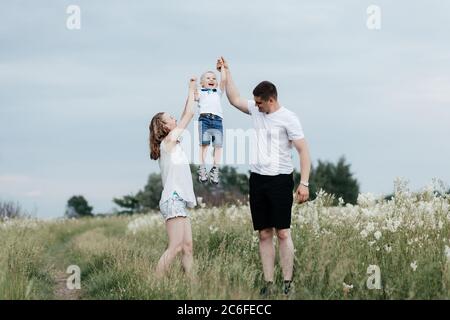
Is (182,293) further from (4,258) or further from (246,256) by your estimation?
(4,258)

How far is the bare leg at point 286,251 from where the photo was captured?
25.4 feet

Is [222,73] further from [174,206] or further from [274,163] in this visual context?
[174,206]

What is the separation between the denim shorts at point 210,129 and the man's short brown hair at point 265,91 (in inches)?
21.9

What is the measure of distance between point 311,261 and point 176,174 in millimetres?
1826

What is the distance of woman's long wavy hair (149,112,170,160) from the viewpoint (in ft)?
25.3

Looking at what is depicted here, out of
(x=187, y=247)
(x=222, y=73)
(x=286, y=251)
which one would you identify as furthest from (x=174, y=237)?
(x=222, y=73)

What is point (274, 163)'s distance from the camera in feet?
24.9

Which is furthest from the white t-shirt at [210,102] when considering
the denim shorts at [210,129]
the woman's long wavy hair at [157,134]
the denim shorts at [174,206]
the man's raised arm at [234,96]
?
the denim shorts at [174,206]

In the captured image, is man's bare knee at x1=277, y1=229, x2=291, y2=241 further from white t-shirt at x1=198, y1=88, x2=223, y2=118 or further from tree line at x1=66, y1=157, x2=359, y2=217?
tree line at x1=66, y1=157, x2=359, y2=217

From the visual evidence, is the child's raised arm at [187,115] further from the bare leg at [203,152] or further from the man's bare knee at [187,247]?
the man's bare knee at [187,247]

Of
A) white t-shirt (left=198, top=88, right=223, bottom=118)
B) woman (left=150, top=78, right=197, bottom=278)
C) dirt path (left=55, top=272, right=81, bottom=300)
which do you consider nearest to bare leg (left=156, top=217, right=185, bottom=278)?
woman (left=150, top=78, right=197, bottom=278)
